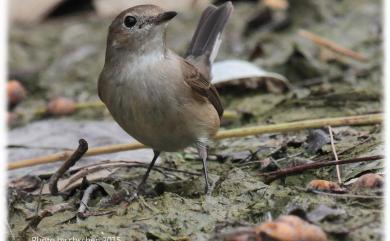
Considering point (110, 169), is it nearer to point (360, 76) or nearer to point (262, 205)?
point (262, 205)

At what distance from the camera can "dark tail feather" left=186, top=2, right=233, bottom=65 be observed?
21.1 feet

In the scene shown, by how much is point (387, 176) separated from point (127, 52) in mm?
1841

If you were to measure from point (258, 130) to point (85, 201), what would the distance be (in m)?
1.58

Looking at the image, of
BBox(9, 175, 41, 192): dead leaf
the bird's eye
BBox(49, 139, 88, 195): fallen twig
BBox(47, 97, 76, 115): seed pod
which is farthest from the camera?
BBox(47, 97, 76, 115): seed pod

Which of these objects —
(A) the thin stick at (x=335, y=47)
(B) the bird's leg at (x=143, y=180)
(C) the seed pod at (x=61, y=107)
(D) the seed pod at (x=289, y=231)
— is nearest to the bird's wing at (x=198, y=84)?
(B) the bird's leg at (x=143, y=180)

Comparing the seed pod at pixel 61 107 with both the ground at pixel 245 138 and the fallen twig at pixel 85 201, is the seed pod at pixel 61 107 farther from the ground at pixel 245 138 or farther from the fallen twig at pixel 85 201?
the fallen twig at pixel 85 201

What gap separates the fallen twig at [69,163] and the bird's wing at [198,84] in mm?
867

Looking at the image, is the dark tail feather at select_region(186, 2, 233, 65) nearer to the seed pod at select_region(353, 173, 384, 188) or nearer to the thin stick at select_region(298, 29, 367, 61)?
the thin stick at select_region(298, 29, 367, 61)

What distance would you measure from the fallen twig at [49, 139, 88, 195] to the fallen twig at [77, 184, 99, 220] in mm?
205

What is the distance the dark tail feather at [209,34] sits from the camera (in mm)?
6422

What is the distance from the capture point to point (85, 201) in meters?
4.72

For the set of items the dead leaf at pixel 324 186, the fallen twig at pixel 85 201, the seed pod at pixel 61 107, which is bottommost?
the fallen twig at pixel 85 201

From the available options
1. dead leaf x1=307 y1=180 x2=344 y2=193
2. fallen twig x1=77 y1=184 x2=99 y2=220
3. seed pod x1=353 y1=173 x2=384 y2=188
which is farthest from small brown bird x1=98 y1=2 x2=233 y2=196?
seed pod x1=353 y1=173 x2=384 y2=188

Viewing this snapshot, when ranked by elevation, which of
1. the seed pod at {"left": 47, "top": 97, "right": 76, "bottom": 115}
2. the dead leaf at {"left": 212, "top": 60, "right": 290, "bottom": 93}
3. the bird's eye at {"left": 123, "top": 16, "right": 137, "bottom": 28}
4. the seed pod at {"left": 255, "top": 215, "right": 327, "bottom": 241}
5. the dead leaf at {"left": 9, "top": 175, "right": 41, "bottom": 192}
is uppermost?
the bird's eye at {"left": 123, "top": 16, "right": 137, "bottom": 28}
